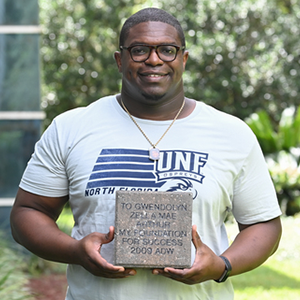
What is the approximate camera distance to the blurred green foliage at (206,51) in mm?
16125

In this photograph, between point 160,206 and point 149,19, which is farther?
point 149,19

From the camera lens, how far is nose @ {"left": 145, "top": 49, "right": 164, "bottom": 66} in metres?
2.34

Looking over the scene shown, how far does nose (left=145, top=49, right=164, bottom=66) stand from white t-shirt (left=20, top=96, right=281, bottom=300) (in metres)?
0.27

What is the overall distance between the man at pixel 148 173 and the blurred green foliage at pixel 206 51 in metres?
13.5

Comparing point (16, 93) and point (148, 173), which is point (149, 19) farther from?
point (16, 93)

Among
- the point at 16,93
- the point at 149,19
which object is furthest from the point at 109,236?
the point at 16,93

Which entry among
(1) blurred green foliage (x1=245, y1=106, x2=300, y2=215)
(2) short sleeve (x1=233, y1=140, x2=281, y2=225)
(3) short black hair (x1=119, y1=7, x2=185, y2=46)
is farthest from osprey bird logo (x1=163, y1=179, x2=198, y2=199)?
(1) blurred green foliage (x1=245, y1=106, x2=300, y2=215)

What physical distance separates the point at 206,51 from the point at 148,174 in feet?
47.2

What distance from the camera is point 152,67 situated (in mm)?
2352

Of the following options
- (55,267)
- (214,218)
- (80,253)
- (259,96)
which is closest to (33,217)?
(80,253)

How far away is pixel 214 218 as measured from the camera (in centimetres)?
235

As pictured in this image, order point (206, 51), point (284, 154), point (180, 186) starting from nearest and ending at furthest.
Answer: point (180, 186) → point (284, 154) → point (206, 51)

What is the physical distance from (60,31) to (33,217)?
1653 centimetres

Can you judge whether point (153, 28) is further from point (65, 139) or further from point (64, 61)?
point (64, 61)
